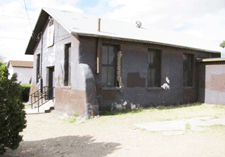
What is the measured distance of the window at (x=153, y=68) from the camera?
12.6m

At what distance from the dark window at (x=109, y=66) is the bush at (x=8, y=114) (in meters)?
6.09

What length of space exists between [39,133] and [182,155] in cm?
514

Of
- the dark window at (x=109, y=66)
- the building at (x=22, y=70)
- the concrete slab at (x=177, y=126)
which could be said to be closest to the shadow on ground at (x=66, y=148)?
the concrete slab at (x=177, y=126)

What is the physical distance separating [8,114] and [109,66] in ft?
22.0

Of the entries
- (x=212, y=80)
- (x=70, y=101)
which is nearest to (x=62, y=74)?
(x=70, y=101)

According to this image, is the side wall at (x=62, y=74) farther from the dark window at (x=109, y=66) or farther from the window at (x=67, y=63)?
the dark window at (x=109, y=66)

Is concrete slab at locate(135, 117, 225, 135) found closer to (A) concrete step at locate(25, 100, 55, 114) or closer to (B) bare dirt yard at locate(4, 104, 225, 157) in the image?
(B) bare dirt yard at locate(4, 104, 225, 157)

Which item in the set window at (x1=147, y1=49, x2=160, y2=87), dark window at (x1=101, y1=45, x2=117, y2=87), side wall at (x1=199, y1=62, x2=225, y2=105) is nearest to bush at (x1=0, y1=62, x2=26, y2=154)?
dark window at (x1=101, y1=45, x2=117, y2=87)

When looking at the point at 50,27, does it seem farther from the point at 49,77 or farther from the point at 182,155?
the point at 182,155

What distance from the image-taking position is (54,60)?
13.1 metres

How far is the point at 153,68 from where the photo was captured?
12750 millimetres

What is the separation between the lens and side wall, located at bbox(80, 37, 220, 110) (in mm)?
10469

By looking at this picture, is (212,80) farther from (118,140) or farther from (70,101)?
(118,140)

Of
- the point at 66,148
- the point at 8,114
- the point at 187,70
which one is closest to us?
the point at 8,114
